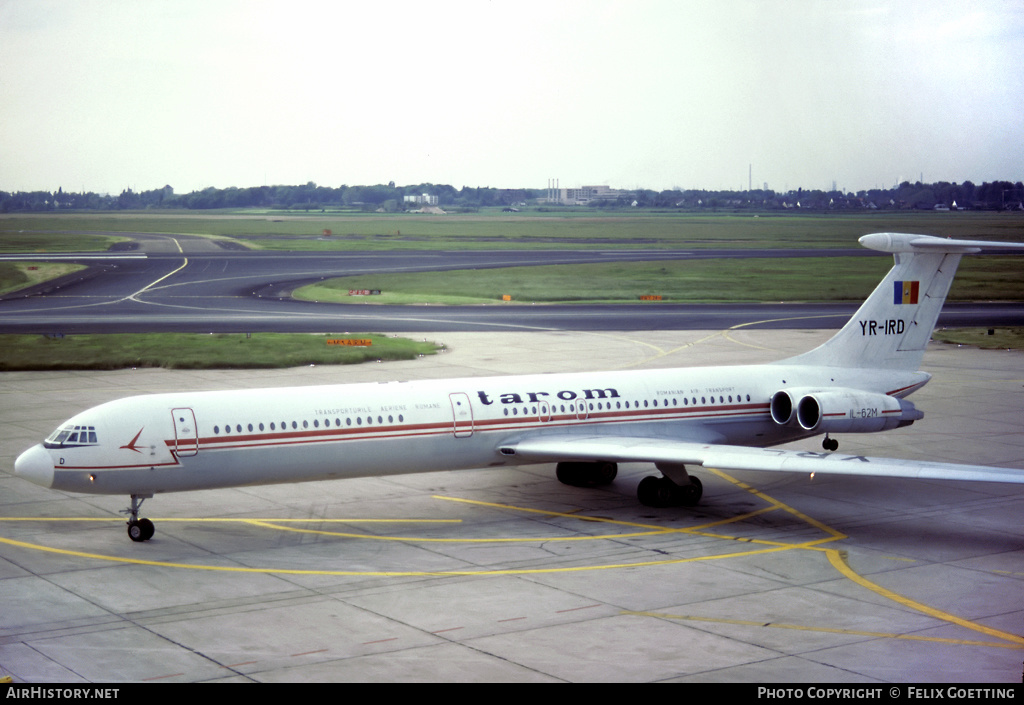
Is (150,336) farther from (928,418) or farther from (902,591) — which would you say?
(902,591)

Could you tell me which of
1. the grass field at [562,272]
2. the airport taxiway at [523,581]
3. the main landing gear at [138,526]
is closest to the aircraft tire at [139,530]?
the main landing gear at [138,526]

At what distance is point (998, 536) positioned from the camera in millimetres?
24547

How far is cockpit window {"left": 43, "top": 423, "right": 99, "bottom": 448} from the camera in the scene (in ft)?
75.5

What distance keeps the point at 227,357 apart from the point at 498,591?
3160 cm

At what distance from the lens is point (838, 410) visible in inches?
1097

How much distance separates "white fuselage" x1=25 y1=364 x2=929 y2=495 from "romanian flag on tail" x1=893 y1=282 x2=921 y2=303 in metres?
3.05

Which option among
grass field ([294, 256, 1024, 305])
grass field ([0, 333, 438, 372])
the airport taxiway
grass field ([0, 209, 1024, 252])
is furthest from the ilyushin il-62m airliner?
grass field ([294, 256, 1024, 305])

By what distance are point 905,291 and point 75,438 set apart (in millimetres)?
21372

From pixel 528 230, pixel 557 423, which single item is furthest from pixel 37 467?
pixel 528 230

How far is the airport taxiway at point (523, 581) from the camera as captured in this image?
1697 cm

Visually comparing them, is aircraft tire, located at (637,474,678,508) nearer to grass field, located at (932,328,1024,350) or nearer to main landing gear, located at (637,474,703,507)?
main landing gear, located at (637,474,703,507)

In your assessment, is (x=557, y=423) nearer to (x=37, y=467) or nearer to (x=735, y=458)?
(x=735, y=458)

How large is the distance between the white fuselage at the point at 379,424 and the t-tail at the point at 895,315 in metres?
1.22
